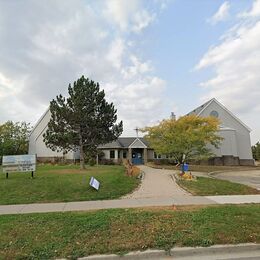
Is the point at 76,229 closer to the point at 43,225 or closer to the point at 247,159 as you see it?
the point at 43,225

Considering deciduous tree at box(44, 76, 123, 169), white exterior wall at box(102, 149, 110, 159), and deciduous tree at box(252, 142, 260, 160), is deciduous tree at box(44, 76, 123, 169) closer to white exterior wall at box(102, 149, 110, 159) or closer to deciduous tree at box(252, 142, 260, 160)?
white exterior wall at box(102, 149, 110, 159)

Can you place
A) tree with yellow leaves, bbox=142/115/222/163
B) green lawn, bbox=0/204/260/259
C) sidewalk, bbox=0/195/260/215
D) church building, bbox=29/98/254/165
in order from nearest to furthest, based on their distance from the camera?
green lawn, bbox=0/204/260/259 < sidewalk, bbox=0/195/260/215 < tree with yellow leaves, bbox=142/115/222/163 < church building, bbox=29/98/254/165

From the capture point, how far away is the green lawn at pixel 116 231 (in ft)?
19.4

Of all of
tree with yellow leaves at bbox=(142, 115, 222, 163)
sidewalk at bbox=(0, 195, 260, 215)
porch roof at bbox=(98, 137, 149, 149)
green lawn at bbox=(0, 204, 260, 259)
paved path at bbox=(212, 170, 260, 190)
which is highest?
porch roof at bbox=(98, 137, 149, 149)

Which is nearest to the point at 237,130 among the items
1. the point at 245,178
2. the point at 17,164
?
the point at 245,178

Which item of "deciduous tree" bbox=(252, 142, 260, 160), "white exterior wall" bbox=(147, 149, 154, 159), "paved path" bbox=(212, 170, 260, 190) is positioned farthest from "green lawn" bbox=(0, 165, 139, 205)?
"deciduous tree" bbox=(252, 142, 260, 160)

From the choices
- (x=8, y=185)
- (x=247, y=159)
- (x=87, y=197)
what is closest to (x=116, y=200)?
(x=87, y=197)

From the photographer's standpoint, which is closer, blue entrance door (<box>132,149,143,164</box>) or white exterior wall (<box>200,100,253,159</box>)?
white exterior wall (<box>200,100,253,159</box>)

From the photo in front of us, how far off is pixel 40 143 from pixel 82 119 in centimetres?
1828

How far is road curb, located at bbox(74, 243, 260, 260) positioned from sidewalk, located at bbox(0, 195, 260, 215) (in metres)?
3.94

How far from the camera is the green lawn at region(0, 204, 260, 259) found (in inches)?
233

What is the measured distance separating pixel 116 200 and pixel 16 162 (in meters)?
7.57

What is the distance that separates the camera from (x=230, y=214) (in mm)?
8016

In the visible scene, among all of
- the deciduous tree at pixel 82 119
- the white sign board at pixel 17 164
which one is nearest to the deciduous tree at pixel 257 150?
the deciduous tree at pixel 82 119
